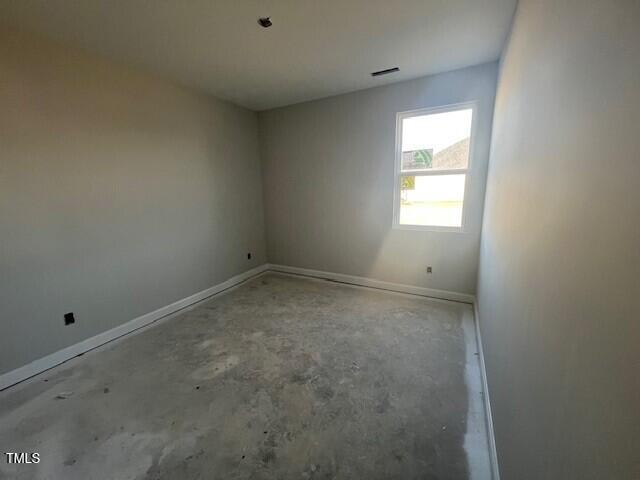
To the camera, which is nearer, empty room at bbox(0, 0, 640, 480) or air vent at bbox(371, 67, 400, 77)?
empty room at bbox(0, 0, 640, 480)

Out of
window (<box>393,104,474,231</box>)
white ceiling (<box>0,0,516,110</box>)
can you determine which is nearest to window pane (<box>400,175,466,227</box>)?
window (<box>393,104,474,231</box>)

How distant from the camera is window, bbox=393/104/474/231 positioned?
3051 millimetres

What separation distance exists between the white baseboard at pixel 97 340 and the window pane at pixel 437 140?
313 centimetres

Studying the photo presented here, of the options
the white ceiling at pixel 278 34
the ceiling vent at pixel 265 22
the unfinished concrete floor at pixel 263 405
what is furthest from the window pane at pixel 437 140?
the ceiling vent at pixel 265 22

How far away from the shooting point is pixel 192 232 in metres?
3.40

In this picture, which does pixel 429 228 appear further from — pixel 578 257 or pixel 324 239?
pixel 578 257

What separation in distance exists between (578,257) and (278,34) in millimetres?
2453

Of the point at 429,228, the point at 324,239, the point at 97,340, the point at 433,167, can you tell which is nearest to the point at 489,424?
the point at 429,228

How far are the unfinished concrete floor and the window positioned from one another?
1.27m

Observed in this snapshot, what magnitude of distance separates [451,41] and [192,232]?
3384 millimetres

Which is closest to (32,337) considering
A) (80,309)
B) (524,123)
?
(80,309)

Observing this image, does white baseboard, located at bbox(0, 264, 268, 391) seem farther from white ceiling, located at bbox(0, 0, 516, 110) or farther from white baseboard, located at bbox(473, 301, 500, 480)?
white baseboard, located at bbox(473, 301, 500, 480)

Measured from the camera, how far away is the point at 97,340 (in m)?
2.54

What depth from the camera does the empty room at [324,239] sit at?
67cm
